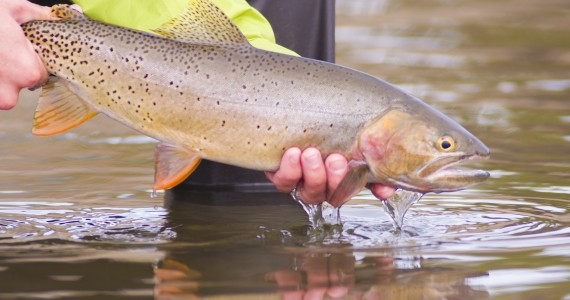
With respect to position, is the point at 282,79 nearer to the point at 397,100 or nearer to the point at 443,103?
the point at 397,100

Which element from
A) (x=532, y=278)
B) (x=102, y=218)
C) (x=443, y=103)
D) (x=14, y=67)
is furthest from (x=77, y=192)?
(x=443, y=103)

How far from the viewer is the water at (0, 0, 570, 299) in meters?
4.00

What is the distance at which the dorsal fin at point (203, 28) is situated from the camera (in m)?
4.39

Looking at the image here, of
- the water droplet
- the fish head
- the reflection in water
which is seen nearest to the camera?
the reflection in water

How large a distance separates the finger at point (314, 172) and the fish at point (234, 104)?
0.03 m

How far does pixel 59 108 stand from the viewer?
14.6ft

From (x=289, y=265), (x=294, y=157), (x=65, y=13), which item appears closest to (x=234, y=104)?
(x=294, y=157)

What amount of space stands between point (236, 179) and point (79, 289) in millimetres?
1869

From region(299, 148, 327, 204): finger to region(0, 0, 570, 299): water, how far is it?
0.21 meters

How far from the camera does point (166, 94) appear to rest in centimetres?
436

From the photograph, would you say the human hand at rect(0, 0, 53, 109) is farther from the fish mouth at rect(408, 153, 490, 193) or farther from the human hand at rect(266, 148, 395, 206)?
the fish mouth at rect(408, 153, 490, 193)

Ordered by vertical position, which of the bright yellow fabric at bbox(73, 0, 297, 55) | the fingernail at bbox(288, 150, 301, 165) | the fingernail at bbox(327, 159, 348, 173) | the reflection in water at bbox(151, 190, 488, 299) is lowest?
the reflection in water at bbox(151, 190, 488, 299)

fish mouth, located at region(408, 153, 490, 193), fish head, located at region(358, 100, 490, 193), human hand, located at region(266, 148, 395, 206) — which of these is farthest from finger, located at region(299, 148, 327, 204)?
fish mouth, located at region(408, 153, 490, 193)

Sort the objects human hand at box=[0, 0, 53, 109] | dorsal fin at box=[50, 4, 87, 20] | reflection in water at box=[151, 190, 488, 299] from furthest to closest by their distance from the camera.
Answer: dorsal fin at box=[50, 4, 87, 20], human hand at box=[0, 0, 53, 109], reflection in water at box=[151, 190, 488, 299]
